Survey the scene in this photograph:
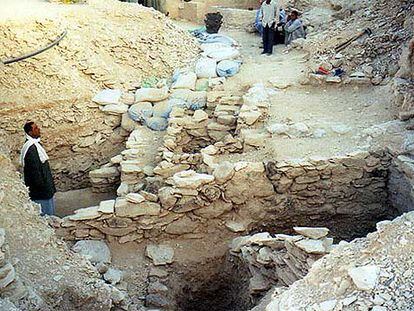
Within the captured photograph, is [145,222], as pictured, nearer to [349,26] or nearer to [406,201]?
[406,201]

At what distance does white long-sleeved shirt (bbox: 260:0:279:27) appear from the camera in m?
10.3

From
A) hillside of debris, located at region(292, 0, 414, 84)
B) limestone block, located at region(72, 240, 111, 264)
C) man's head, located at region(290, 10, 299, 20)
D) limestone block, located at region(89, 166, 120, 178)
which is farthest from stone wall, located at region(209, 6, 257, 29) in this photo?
limestone block, located at region(72, 240, 111, 264)

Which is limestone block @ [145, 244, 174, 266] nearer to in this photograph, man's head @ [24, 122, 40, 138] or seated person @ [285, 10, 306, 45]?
man's head @ [24, 122, 40, 138]

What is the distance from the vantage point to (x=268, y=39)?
34.4 feet

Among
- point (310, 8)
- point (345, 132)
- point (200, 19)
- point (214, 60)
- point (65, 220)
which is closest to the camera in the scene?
point (65, 220)

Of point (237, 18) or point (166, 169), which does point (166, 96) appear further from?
point (237, 18)

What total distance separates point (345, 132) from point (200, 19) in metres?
5.92

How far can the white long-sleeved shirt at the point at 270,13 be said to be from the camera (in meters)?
10.3

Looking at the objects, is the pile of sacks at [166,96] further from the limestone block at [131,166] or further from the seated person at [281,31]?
the seated person at [281,31]

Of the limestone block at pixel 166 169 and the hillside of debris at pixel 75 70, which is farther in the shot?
the hillside of debris at pixel 75 70

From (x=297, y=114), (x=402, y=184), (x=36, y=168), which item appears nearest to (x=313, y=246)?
(x=402, y=184)

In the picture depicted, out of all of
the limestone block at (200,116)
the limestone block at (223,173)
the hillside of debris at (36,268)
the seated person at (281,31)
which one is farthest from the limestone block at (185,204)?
the seated person at (281,31)

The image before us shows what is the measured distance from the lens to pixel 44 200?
7.00 m

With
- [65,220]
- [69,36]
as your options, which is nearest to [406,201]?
→ [65,220]
